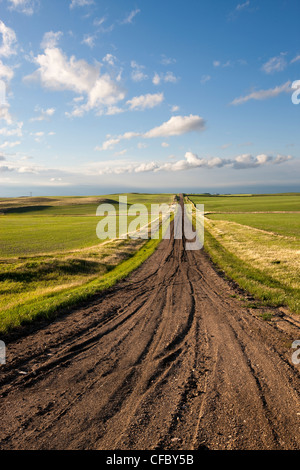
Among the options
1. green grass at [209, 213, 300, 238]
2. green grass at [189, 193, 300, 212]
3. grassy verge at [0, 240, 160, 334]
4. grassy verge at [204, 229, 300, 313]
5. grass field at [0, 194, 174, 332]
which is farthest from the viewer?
green grass at [189, 193, 300, 212]

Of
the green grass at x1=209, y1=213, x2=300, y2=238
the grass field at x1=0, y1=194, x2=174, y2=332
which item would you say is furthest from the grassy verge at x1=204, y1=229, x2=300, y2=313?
the green grass at x1=209, y1=213, x2=300, y2=238

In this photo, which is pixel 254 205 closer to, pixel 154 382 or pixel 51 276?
pixel 51 276

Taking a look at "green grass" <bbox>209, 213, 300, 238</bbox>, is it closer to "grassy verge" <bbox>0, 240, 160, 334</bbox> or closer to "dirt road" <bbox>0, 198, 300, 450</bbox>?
"dirt road" <bbox>0, 198, 300, 450</bbox>

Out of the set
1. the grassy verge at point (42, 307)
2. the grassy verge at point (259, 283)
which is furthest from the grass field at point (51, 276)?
the grassy verge at point (259, 283)

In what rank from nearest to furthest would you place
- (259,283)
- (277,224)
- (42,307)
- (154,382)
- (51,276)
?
1. (154,382)
2. (42,307)
3. (259,283)
4. (51,276)
5. (277,224)

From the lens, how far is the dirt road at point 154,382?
15.5 ft

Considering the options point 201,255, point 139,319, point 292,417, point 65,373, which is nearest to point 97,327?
point 139,319

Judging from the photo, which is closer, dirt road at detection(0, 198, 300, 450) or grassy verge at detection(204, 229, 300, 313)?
dirt road at detection(0, 198, 300, 450)

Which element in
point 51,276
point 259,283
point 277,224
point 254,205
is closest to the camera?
point 259,283

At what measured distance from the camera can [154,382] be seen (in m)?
6.34

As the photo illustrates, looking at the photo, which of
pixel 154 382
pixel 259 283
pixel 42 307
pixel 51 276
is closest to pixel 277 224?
pixel 259 283

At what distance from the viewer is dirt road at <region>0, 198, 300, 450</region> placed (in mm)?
4723
